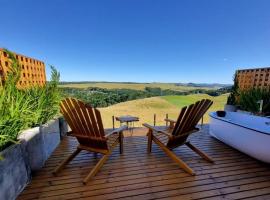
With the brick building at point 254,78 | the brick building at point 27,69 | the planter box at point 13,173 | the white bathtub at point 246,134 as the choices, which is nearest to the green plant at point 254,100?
the brick building at point 254,78

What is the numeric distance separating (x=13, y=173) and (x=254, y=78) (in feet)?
21.2

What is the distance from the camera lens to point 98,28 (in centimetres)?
824

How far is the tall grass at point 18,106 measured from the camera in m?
1.55

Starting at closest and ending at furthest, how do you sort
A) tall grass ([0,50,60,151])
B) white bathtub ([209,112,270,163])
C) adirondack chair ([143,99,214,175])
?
tall grass ([0,50,60,151])
adirondack chair ([143,99,214,175])
white bathtub ([209,112,270,163])

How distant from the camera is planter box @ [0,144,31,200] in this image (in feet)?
4.46

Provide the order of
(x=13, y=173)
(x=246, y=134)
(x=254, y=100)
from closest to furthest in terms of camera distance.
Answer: (x=13, y=173) → (x=246, y=134) → (x=254, y=100)

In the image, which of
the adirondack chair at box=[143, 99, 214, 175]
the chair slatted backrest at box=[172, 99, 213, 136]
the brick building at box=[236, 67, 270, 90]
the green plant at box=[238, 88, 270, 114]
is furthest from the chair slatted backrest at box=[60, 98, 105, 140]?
the brick building at box=[236, 67, 270, 90]

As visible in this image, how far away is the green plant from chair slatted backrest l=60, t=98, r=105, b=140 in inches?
168

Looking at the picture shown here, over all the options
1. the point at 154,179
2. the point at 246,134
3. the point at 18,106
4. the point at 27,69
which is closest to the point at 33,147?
the point at 18,106

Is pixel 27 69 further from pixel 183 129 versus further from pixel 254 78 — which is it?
pixel 254 78

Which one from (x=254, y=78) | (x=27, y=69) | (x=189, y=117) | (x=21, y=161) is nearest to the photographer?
(x=21, y=161)

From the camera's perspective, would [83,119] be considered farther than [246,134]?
No

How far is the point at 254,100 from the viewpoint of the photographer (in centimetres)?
425

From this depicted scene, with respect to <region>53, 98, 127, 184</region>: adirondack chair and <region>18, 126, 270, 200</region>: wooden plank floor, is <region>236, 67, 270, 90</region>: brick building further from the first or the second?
<region>53, 98, 127, 184</region>: adirondack chair
